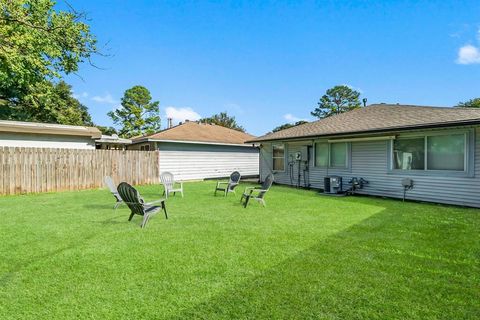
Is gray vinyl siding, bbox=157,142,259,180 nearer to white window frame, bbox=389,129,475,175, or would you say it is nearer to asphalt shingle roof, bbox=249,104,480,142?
asphalt shingle roof, bbox=249,104,480,142

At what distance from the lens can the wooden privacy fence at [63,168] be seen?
10359 mm

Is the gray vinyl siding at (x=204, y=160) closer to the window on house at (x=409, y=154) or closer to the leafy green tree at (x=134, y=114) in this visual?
the window on house at (x=409, y=154)

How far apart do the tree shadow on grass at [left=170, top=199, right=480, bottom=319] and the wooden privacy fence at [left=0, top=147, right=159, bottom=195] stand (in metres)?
11.2

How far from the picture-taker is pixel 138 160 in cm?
1427

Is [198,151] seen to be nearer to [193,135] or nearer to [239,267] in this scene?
[193,135]

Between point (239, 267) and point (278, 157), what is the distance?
11742 millimetres

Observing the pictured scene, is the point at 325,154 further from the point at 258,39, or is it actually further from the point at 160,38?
the point at 160,38

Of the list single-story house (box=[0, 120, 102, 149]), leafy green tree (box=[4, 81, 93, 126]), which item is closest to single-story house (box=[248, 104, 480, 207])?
single-story house (box=[0, 120, 102, 149])

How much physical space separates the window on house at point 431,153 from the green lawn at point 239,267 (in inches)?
93.4

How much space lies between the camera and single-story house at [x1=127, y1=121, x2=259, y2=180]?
16106 millimetres

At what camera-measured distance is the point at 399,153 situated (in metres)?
9.65

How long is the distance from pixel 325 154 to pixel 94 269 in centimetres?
1065

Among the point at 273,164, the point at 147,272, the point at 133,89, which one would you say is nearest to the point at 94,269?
the point at 147,272

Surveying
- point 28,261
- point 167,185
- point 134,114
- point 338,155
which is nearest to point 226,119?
point 134,114
